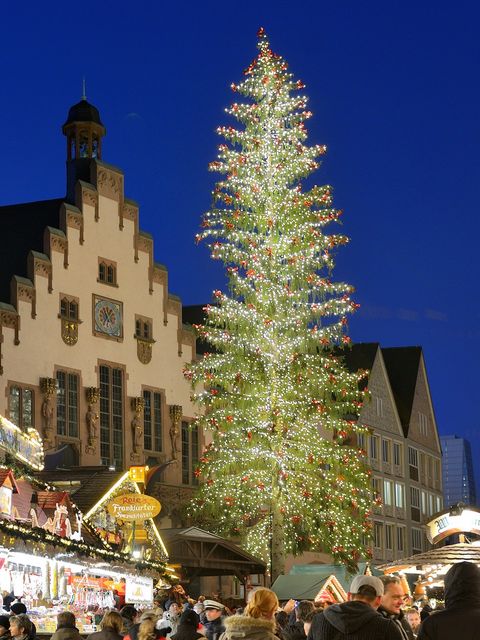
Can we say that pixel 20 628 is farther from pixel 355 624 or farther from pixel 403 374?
pixel 403 374

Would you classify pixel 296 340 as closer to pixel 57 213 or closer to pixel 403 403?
pixel 57 213

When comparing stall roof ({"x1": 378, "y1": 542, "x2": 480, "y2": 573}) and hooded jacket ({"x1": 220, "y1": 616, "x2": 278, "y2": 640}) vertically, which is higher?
stall roof ({"x1": 378, "y1": 542, "x2": 480, "y2": 573})

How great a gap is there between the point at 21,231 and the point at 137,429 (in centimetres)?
806

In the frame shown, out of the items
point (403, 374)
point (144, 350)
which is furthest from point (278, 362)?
point (403, 374)

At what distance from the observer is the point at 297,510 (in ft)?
134

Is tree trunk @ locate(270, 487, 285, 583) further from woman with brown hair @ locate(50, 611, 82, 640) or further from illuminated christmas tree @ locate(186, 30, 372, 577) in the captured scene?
woman with brown hair @ locate(50, 611, 82, 640)

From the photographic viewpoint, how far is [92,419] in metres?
46.3

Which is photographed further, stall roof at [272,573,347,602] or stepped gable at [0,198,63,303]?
stepped gable at [0,198,63,303]

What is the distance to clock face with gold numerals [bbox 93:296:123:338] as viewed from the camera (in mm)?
47906

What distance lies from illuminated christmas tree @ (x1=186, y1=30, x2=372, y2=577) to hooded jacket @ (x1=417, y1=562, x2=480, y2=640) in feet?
106

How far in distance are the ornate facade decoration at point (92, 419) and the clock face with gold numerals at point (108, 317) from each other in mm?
2334

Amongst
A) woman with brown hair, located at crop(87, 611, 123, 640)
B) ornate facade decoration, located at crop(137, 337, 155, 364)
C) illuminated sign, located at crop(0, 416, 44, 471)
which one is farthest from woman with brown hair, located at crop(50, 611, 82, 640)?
ornate facade decoration, located at crop(137, 337, 155, 364)

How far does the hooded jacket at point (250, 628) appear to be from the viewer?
359 inches

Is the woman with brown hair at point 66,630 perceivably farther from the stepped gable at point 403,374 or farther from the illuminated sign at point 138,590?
the stepped gable at point 403,374
